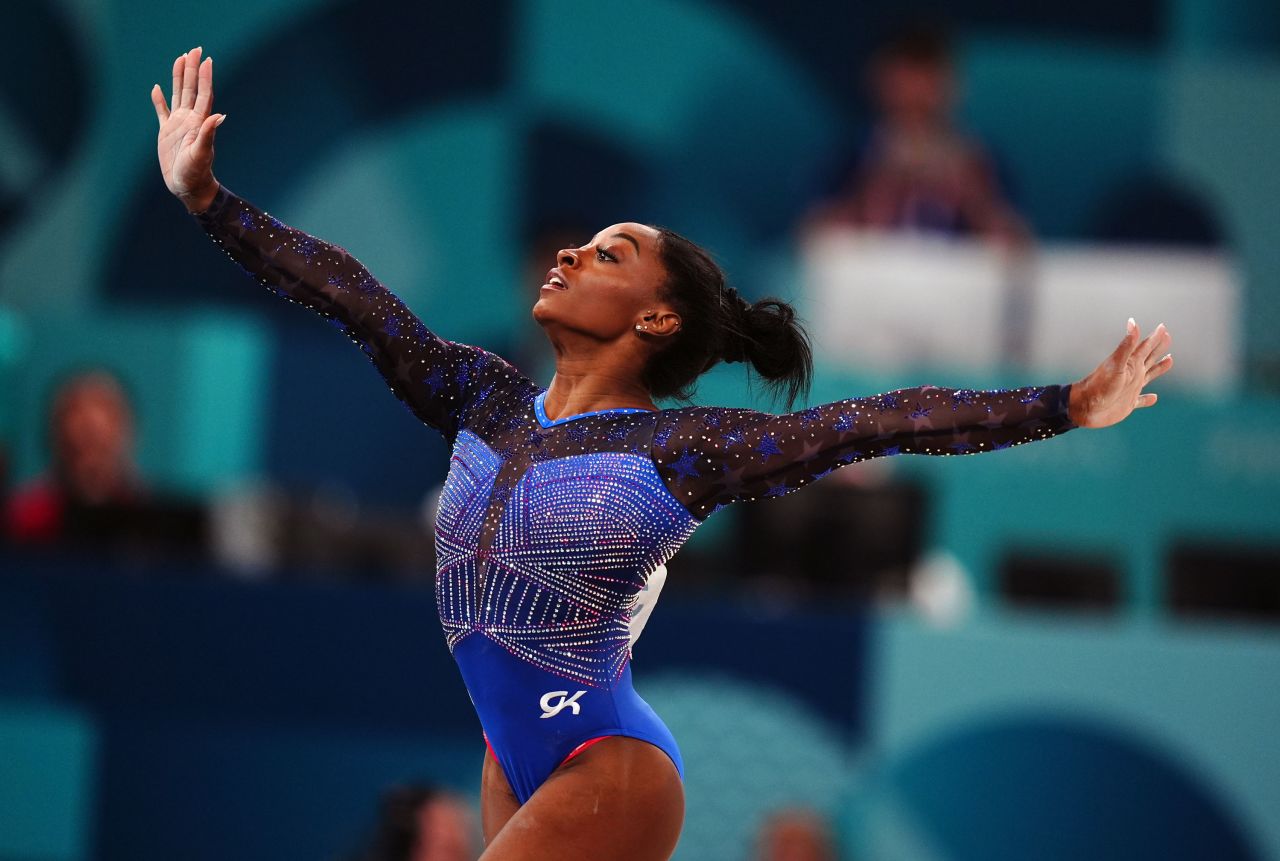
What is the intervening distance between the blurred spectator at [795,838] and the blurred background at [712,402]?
0.02 meters

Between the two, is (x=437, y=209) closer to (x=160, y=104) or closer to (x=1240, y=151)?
(x=1240, y=151)

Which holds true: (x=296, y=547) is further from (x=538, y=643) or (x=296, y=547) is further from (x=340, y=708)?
(x=538, y=643)

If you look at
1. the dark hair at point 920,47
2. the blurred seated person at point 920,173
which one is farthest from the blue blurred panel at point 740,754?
the dark hair at point 920,47

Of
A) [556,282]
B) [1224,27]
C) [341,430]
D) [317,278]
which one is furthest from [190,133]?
[1224,27]

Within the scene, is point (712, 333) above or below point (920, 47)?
below

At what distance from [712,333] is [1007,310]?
13.4ft

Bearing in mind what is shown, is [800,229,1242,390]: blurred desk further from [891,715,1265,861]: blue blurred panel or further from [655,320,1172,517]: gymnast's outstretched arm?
[655,320,1172,517]: gymnast's outstretched arm

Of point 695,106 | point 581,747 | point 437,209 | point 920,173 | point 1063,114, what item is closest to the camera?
point 581,747

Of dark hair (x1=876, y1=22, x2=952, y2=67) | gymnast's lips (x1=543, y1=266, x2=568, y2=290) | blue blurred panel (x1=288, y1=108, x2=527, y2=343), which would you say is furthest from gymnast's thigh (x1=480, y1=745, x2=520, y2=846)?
blue blurred panel (x1=288, y1=108, x2=527, y2=343)

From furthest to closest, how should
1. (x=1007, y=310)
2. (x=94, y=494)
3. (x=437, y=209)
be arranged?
(x=437, y=209) < (x=1007, y=310) < (x=94, y=494)

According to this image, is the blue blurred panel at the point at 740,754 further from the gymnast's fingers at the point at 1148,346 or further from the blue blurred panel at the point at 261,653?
the gymnast's fingers at the point at 1148,346

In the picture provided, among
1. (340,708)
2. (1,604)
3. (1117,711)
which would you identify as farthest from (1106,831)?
(1,604)

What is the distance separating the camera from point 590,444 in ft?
9.68

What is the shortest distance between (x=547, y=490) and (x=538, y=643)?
0.88ft
